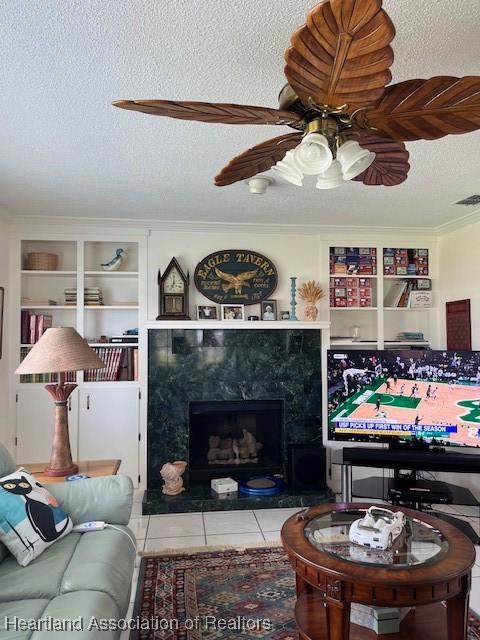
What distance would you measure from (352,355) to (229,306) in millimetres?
1211

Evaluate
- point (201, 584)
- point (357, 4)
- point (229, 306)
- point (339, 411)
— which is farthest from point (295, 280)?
point (357, 4)

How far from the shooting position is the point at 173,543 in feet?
10.5

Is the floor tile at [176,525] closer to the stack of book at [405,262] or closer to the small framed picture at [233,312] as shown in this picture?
the small framed picture at [233,312]

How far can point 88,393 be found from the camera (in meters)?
4.05

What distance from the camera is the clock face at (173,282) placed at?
4176 millimetres

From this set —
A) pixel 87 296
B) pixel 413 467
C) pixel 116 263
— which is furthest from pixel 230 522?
pixel 116 263

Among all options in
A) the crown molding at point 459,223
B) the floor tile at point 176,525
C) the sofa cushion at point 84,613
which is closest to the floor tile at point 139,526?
the floor tile at point 176,525

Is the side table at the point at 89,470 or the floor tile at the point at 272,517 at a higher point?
the side table at the point at 89,470

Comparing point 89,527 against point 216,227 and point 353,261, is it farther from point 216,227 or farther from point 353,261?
point 353,261

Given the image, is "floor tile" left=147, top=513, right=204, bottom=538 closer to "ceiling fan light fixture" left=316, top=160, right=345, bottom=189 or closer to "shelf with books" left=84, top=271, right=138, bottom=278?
"shelf with books" left=84, top=271, right=138, bottom=278

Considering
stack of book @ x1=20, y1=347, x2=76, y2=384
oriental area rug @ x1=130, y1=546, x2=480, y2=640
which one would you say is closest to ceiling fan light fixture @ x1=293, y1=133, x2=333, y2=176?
oriental area rug @ x1=130, y1=546, x2=480, y2=640

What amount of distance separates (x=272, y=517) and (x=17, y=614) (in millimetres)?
2428

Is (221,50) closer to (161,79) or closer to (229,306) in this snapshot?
(161,79)

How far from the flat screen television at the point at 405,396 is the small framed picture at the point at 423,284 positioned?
3.34ft
